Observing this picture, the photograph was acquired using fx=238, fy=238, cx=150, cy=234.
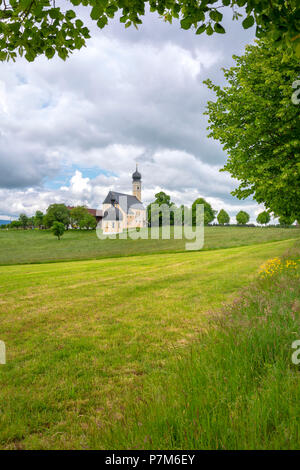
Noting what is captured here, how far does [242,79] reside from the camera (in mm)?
11891

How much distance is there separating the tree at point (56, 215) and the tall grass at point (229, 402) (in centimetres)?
8610

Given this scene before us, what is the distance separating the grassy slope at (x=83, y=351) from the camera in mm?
3135

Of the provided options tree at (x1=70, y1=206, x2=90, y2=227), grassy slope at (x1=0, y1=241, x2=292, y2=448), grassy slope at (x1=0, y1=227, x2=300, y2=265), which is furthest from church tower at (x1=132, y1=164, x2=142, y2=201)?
grassy slope at (x1=0, y1=241, x2=292, y2=448)

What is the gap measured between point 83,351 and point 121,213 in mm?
106637

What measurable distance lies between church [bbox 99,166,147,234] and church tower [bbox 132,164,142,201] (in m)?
1.87

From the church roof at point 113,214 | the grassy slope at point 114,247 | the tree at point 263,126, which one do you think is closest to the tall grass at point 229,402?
the tree at point 263,126

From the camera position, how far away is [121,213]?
11050cm

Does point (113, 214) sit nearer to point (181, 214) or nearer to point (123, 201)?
point (123, 201)

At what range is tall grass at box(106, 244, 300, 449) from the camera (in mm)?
1979

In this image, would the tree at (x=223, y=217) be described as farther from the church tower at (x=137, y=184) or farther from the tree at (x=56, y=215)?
the tree at (x=56, y=215)

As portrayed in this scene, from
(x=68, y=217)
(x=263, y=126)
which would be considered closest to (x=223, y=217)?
(x=68, y=217)

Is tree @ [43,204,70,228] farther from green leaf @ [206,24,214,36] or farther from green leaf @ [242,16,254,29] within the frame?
green leaf @ [242,16,254,29]

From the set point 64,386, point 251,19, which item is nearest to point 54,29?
point 251,19
